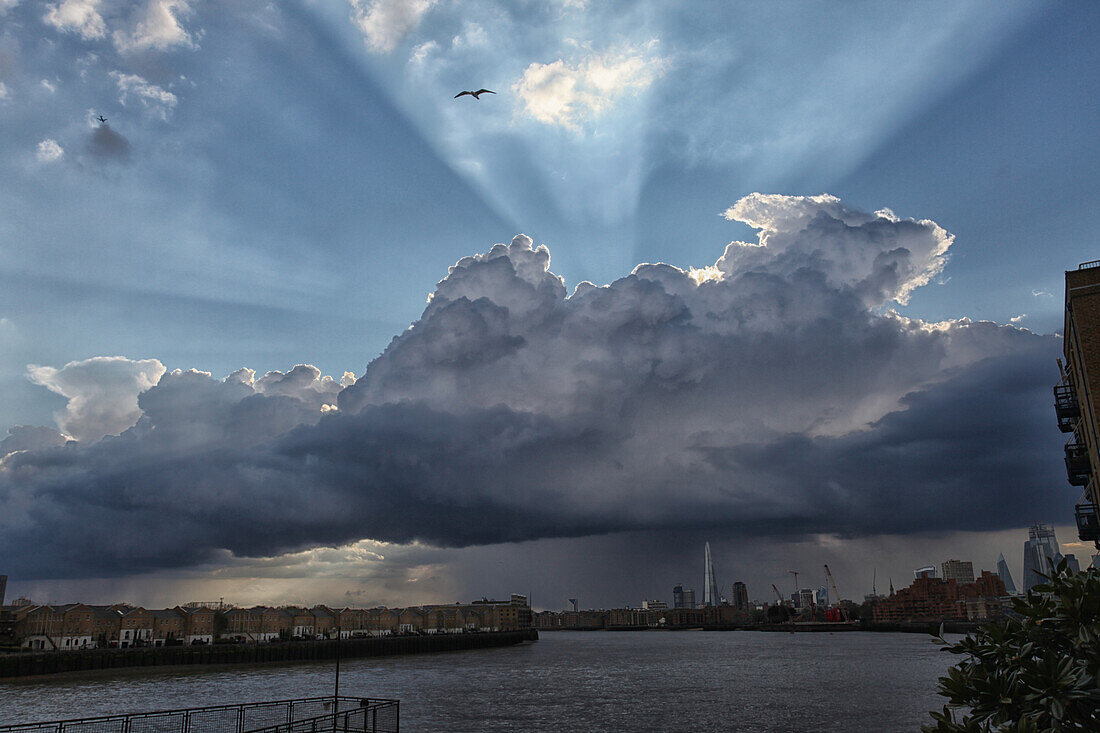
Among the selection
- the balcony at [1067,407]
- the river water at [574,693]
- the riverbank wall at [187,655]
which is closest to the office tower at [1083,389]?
the balcony at [1067,407]

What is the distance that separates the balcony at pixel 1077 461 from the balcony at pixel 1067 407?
216 cm

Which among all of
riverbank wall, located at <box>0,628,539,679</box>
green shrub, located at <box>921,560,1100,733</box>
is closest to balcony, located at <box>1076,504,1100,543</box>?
green shrub, located at <box>921,560,1100,733</box>

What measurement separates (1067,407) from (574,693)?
56.7m

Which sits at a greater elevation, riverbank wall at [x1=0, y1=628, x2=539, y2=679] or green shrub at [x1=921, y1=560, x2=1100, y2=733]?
green shrub at [x1=921, y1=560, x2=1100, y2=733]

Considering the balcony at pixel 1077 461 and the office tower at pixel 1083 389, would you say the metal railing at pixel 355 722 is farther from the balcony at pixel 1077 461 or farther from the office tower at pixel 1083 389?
the balcony at pixel 1077 461

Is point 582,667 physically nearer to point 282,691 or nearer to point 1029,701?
point 282,691

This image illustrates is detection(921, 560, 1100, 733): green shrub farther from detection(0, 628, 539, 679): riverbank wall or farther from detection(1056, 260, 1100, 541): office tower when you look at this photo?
detection(0, 628, 539, 679): riverbank wall

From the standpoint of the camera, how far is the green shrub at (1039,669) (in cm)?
1154

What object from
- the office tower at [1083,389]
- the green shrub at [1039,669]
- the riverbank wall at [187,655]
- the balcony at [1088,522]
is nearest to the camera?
the green shrub at [1039,669]

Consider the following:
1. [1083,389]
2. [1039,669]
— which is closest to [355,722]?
[1039,669]

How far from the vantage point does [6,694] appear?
84.6 meters

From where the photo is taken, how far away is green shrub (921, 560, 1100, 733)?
37.9 ft

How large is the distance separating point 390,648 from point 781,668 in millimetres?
109906

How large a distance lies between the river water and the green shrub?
4621 cm
